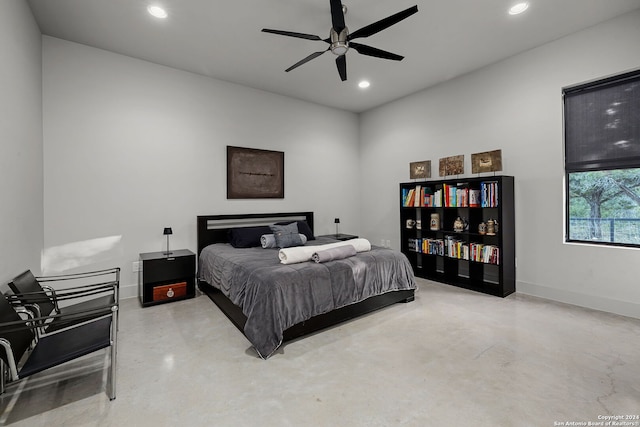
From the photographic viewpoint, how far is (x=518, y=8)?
296cm

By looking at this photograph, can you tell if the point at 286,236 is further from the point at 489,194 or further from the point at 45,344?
the point at 489,194

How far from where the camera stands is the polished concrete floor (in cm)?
174

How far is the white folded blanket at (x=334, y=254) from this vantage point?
2979 mm

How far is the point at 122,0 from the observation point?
2.80 m

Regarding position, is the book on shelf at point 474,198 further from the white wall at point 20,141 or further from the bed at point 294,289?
the white wall at point 20,141

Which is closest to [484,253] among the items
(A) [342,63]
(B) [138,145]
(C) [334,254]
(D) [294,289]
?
(C) [334,254]

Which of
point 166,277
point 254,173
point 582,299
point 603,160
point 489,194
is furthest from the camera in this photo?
point 254,173

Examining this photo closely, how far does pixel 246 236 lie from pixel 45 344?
2495mm

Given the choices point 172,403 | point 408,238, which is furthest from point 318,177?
point 172,403

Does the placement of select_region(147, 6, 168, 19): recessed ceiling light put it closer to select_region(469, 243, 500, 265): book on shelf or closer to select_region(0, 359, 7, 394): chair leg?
select_region(0, 359, 7, 394): chair leg

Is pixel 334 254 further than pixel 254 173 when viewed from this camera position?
No

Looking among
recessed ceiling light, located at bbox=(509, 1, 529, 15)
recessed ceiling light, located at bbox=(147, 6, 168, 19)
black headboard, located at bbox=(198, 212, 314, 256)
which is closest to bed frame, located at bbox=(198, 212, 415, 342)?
black headboard, located at bbox=(198, 212, 314, 256)

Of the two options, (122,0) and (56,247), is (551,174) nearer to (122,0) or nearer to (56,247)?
(122,0)

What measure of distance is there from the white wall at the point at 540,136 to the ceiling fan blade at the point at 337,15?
109 inches
